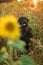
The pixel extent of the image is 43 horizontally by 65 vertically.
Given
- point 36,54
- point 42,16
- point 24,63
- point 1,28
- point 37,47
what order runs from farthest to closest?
point 42,16 < point 36,54 < point 37,47 < point 24,63 < point 1,28

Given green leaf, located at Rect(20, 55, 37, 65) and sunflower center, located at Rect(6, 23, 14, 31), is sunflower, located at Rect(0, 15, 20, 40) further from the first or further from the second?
green leaf, located at Rect(20, 55, 37, 65)

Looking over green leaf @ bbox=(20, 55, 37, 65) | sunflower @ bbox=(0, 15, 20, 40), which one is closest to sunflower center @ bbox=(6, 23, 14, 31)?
sunflower @ bbox=(0, 15, 20, 40)

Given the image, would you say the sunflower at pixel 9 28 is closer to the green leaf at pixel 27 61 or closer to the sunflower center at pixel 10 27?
the sunflower center at pixel 10 27

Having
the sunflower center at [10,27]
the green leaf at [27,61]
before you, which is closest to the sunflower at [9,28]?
the sunflower center at [10,27]

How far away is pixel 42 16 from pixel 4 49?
182 inches

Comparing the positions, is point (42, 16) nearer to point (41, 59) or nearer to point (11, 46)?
point (41, 59)

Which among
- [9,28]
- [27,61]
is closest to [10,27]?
[9,28]

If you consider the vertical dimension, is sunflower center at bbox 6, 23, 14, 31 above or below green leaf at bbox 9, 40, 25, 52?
above

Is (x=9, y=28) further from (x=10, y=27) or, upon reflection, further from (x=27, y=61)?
(x=27, y=61)

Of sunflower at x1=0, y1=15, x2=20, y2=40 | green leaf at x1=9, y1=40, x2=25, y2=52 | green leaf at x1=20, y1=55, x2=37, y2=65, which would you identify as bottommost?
green leaf at x1=20, y1=55, x2=37, y2=65

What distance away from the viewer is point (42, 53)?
3.64 meters

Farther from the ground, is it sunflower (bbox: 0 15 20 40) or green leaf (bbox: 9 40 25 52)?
sunflower (bbox: 0 15 20 40)

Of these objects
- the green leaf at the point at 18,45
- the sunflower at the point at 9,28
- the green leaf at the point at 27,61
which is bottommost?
the green leaf at the point at 27,61

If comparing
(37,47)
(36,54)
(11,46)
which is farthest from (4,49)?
(36,54)
